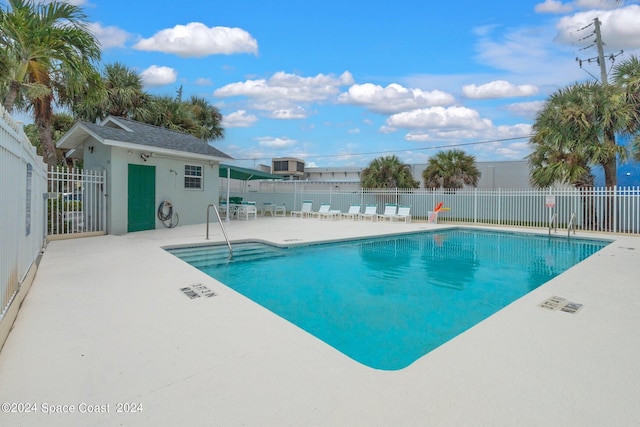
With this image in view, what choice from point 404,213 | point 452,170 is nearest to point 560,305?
point 404,213

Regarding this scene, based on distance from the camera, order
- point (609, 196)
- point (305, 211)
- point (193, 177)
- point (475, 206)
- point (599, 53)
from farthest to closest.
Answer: point (305, 211) → point (599, 53) → point (475, 206) → point (193, 177) → point (609, 196)

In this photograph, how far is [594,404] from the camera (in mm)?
→ 2223

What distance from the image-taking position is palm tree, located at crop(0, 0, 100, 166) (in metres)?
7.75

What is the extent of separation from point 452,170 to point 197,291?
1618 cm

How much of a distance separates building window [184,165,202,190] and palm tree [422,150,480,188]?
37.2ft

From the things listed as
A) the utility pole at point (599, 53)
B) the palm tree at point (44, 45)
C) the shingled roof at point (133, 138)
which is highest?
the utility pole at point (599, 53)

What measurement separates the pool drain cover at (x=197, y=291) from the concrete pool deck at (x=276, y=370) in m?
0.17

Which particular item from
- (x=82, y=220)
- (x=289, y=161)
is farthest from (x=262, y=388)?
(x=289, y=161)

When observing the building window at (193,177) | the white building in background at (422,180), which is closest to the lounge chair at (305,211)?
the white building in background at (422,180)

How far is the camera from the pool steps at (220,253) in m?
7.74

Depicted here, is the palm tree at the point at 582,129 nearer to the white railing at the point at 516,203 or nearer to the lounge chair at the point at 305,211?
the white railing at the point at 516,203

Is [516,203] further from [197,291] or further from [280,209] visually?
[197,291]

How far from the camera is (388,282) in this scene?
20.5 ft

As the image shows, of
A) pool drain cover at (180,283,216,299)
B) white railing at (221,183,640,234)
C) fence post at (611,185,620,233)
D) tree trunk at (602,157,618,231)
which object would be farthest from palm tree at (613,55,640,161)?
pool drain cover at (180,283,216,299)
